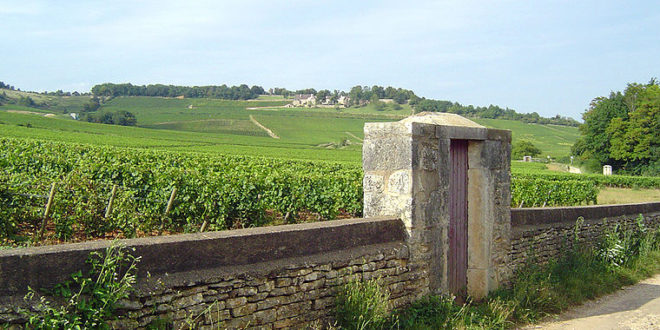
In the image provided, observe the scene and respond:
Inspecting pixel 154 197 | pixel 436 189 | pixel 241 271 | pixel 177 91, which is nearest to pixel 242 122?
pixel 177 91

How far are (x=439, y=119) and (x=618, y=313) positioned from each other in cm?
356

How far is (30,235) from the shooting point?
A: 7766 millimetres

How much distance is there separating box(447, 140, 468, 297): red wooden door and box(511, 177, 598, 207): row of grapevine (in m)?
14.6

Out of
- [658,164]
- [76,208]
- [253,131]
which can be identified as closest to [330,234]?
[76,208]

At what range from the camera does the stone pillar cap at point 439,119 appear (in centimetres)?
616

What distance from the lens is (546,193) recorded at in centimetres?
2198

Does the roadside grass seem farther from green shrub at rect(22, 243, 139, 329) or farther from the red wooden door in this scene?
green shrub at rect(22, 243, 139, 329)

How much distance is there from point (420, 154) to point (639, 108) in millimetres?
55685

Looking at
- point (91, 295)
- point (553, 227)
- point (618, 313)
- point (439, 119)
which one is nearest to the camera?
point (91, 295)

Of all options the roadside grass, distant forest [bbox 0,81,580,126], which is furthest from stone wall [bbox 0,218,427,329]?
distant forest [bbox 0,81,580,126]

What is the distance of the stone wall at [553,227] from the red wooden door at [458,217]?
0.93 m

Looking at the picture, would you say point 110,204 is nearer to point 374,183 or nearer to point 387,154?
point 374,183

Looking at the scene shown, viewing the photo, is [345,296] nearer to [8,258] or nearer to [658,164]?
[8,258]

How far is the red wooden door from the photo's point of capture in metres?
6.54
